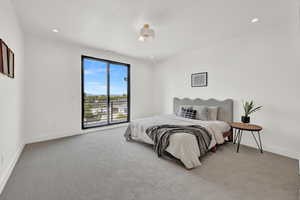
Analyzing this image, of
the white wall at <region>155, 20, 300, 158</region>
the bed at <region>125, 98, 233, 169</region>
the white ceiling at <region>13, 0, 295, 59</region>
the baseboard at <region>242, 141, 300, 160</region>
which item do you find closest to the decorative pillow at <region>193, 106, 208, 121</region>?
the bed at <region>125, 98, 233, 169</region>

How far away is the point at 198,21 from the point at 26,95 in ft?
13.5

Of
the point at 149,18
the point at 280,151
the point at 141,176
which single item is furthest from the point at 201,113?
the point at 149,18

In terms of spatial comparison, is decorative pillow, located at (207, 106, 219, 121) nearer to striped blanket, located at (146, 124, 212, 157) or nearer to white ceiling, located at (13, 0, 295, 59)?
striped blanket, located at (146, 124, 212, 157)

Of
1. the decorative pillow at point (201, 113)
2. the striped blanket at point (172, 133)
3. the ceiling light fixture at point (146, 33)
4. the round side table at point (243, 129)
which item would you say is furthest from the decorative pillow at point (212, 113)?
the ceiling light fixture at point (146, 33)

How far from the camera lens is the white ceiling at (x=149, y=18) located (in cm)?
210

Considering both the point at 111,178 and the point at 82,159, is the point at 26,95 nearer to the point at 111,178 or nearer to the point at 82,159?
the point at 82,159

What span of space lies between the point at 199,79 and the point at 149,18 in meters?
2.42

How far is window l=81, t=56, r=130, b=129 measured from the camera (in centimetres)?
423

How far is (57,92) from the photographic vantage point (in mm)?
3582

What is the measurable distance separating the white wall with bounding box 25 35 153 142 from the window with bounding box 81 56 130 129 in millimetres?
252

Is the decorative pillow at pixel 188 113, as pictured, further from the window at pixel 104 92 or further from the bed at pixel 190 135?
the window at pixel 104 92

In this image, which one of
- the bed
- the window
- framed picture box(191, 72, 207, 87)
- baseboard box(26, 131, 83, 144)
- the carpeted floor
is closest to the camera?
the carpeted floor

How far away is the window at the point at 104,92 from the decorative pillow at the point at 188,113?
2215 mm

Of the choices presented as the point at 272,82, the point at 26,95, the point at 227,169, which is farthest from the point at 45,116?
the point at 272,82
